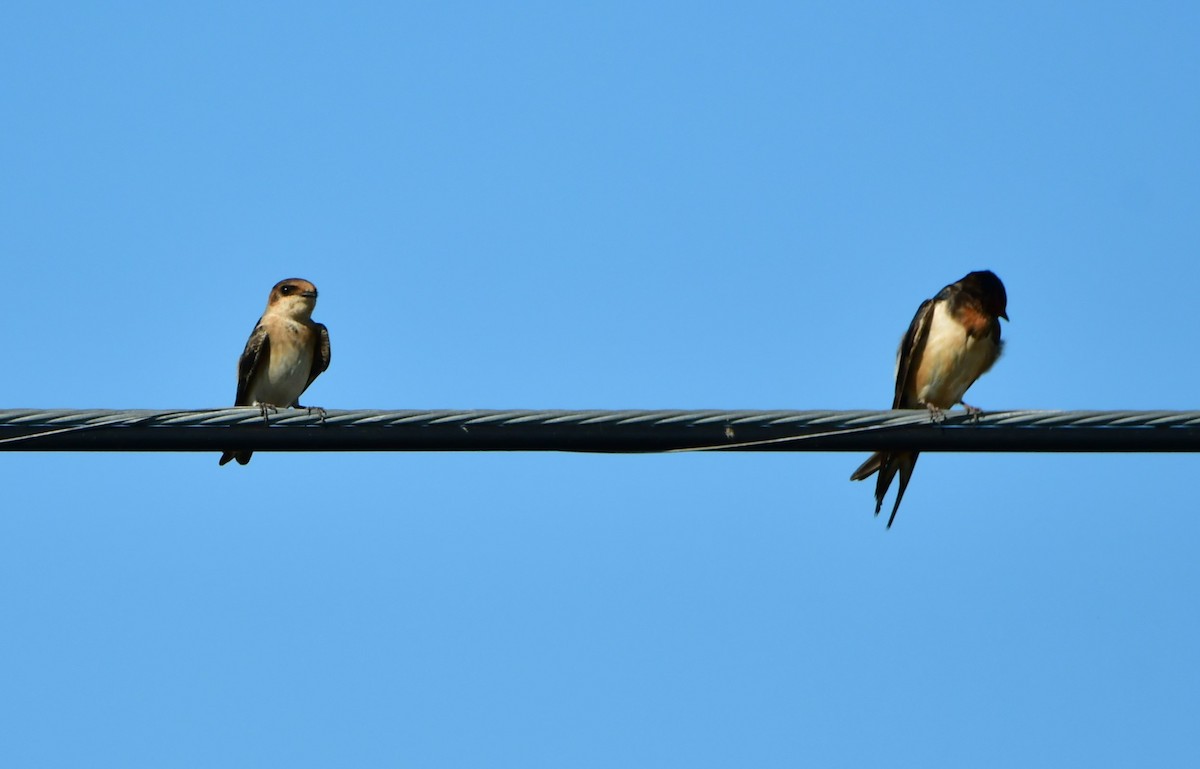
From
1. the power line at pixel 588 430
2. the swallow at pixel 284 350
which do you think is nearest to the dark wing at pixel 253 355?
the swallow at pixel 284 350

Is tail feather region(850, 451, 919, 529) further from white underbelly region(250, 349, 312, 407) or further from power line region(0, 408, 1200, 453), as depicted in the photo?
white underbelly region(250, 349, 312, 407)

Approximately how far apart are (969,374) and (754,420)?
5263mm

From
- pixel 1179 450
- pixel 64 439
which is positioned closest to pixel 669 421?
pixel 1179 450

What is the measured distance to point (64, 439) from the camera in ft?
19.7

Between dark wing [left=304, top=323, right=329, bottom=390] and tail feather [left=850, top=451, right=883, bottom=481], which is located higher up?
dark wing [left=304, top=323, right=329, bottom=390]

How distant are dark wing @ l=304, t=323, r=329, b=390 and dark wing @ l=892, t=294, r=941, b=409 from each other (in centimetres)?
403

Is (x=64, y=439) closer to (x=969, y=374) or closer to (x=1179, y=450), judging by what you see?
(x=1179, y=450)

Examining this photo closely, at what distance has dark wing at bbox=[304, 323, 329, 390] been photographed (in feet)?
39.9

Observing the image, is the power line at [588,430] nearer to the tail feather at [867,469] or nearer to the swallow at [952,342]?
the tail feather at [867,469]

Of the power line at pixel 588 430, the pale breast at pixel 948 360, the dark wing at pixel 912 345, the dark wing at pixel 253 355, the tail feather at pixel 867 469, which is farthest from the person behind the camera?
the dark wing at pixel 253 355

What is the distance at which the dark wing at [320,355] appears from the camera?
12172 millimetres

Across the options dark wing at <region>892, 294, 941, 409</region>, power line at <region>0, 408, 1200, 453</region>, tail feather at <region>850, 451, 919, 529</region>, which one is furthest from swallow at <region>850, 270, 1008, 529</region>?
power line at <region>0, 408, 1200, 453</region>

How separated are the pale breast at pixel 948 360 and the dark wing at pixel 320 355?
4.18 metres

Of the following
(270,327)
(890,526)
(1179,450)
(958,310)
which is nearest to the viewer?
(1179,450)
